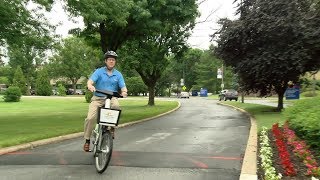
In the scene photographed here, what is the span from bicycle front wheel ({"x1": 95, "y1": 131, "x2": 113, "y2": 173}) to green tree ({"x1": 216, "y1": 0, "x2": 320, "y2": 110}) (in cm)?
1691

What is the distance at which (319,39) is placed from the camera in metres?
22.3

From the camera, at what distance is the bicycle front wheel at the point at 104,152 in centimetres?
716

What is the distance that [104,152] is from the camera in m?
7.27

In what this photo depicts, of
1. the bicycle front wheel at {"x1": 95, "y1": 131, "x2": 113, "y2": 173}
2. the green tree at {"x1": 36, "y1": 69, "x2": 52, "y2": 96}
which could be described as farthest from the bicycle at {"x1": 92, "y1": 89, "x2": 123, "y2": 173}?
the green tree at {"x1": 36, "y1": 69, "x2": 52, "y2": 96}

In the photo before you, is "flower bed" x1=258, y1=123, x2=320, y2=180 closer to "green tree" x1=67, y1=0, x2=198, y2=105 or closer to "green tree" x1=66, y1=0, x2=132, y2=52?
"green tree" x1=66, y1=0, x2=132, y2=52

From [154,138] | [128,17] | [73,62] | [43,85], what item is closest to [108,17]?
[128,17]

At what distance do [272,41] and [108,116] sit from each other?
59.0 ft

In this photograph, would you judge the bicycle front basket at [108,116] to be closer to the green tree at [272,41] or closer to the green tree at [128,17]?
the green tree at [128,17]

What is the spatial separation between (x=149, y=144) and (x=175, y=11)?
956 cm

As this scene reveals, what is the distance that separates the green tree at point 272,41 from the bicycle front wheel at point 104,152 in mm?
16910

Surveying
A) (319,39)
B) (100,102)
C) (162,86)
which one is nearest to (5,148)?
(100,102)

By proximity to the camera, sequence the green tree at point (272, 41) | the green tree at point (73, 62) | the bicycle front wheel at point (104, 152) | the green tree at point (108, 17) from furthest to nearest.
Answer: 1. the green tree at point (73, 62)
2. the green tree at point (272, 41)
3. the green tree at point (108, 17)
4. the bicycle front wheel at point (104, 152)

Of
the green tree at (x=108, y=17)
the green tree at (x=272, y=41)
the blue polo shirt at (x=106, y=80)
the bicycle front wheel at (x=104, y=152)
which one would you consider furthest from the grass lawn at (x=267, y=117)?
the bicycle front wheel at (x=104, y=152)

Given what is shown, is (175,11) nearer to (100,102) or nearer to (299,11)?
(299,11)
